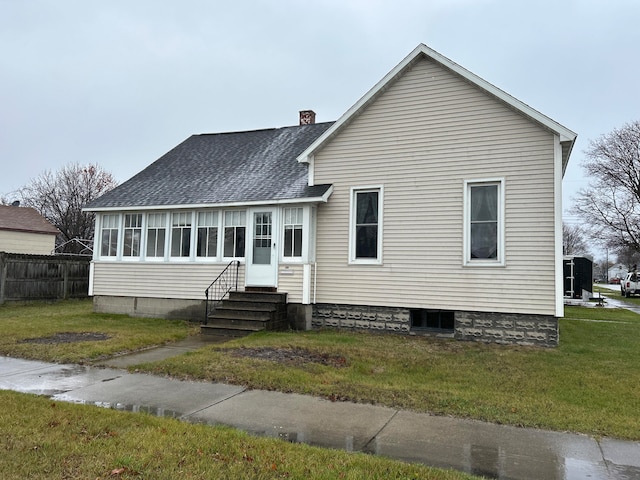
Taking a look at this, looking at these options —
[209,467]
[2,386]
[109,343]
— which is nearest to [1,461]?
[209,467]

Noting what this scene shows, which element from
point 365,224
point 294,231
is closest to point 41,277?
point 294,231

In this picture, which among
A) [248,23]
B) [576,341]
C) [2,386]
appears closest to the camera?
[2,386]

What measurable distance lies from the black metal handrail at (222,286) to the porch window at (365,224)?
3501mm

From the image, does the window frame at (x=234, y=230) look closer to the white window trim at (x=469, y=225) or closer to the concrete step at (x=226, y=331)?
A: the concrete step at (x=226, y=331)

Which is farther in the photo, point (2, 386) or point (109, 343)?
point (109, 343)

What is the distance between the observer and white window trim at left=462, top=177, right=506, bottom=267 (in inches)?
400

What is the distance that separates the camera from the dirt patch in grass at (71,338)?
965 centimetres

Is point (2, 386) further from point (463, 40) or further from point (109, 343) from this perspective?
point (463, 40)

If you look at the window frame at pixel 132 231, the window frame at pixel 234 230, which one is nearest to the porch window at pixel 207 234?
the window frame at pixel 234 230

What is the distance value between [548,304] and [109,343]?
9.56 m

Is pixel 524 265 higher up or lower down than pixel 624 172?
lower down

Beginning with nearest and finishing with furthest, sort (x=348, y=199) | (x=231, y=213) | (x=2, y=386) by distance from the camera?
(x=2, y=386) → (x=348, y=199) → (x=231, y=213)

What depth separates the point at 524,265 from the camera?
9.95 m

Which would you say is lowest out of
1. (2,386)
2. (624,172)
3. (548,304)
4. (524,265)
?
(2,386)
